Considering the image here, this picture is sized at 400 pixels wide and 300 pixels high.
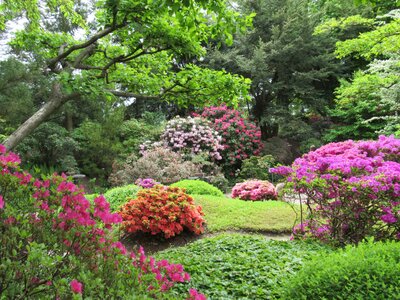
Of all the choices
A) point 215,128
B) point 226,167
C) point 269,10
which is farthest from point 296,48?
point 226,167

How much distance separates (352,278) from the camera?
2320 millimetres

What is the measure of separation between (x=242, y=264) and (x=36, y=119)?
261 cm

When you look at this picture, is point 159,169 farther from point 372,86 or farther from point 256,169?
point 372,86

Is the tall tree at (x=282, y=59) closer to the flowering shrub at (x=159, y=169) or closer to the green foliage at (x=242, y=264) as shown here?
the flowering shrub at (x=159, y=169)

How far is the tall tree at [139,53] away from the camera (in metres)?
3.19

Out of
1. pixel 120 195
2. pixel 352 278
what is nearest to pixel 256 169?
pixel 120 195

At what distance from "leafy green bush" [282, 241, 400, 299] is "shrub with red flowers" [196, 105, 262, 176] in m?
10.6

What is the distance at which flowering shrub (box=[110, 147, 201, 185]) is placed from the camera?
9.86 m

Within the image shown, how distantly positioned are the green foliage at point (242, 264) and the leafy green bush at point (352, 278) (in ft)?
1.51

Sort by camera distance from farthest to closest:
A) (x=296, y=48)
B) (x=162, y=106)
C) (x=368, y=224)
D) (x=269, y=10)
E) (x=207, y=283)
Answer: (x=162, y=106) → (x=269, y=10) → (x=296, y=48) → (x=368, y=224) → (x=207, y=283)

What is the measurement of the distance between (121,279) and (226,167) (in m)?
12.2

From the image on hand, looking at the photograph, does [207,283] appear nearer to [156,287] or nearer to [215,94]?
[156,287]

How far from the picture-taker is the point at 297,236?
190 inches

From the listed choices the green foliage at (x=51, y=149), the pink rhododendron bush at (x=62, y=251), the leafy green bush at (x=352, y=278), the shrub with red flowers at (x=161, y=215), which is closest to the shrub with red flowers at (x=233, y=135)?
the green foliage at (x=51, y=149)
